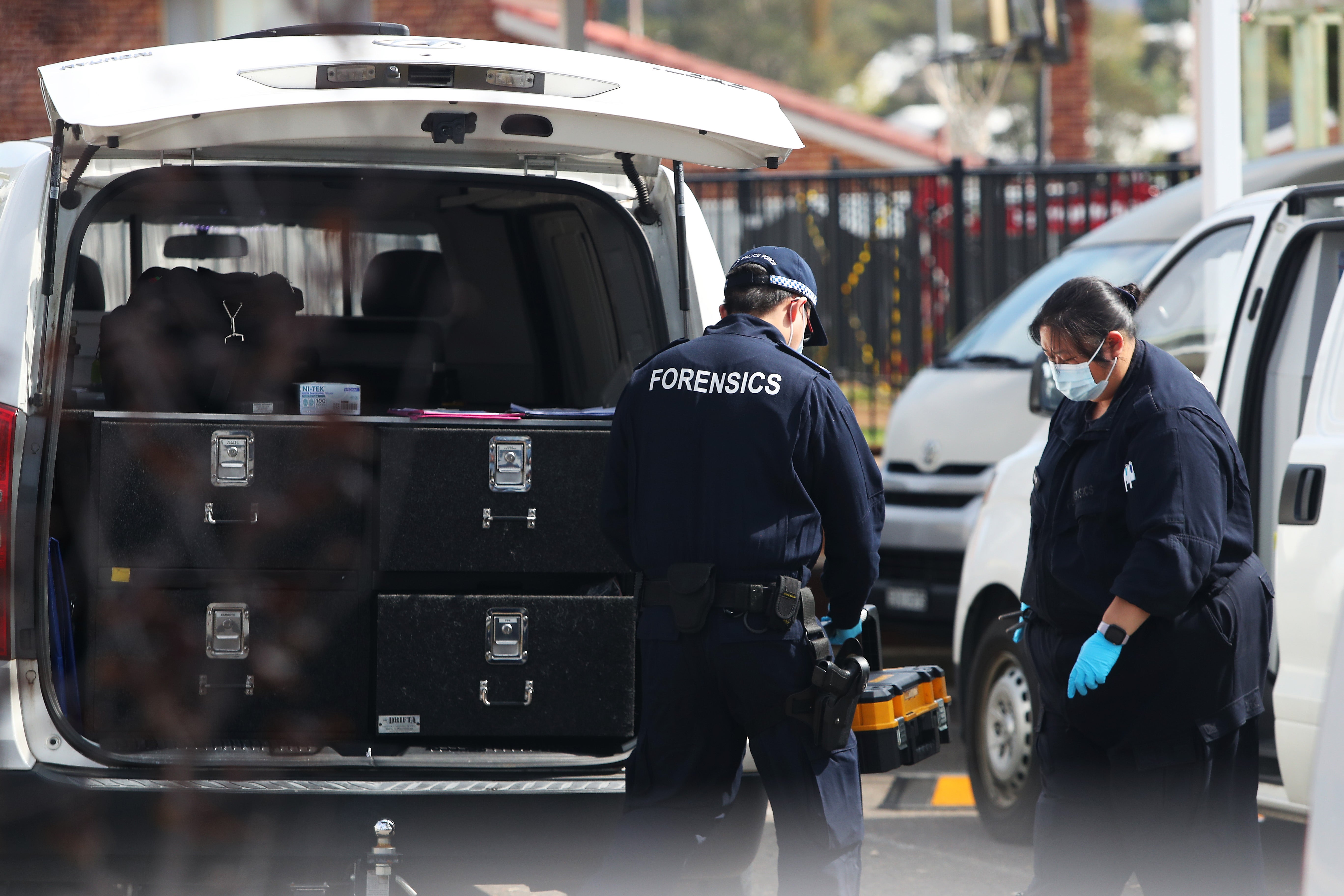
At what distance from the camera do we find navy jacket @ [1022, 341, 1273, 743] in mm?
3449

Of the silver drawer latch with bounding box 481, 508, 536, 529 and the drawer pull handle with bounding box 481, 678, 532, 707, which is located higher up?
the silver drawer latch with bounding box 481, 508, 536, 529

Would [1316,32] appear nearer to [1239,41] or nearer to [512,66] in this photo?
[1239,41]

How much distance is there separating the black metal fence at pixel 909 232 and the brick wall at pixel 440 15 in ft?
29.8

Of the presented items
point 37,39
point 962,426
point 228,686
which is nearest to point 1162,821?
point 228,686

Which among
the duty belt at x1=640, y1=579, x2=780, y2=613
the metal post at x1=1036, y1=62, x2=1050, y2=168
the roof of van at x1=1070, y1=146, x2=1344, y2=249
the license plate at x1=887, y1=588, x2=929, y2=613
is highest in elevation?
the metal post at x1=1036, y1=62, x2=1050, y2=168

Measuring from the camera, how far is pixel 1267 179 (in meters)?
6.89

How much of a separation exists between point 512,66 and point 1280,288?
8.13 ft

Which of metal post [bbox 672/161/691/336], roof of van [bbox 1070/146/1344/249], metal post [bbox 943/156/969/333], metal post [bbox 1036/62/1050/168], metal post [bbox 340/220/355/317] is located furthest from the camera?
metal post [bbox 1036/62/1050/168]

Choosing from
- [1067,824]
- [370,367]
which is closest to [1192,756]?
[1067,824]

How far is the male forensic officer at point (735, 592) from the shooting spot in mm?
3441

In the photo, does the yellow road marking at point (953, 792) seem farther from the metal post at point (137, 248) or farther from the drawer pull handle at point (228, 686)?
the metal post at point (137, 248)

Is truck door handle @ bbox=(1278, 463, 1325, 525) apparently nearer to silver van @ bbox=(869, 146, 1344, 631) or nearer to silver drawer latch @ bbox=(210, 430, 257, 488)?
silver drawer latch @ bbox=(210, 430, 257, 488)

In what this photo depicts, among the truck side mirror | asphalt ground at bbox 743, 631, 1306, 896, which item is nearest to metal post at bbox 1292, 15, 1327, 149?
asphalt ground at bbox 743, 631, 1306, 896

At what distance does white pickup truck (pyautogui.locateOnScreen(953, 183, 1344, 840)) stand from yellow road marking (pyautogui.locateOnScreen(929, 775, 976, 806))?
610mm
